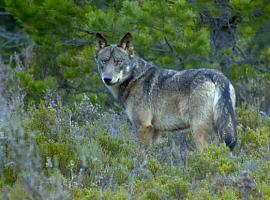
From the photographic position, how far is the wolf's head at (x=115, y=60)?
7.93 metres

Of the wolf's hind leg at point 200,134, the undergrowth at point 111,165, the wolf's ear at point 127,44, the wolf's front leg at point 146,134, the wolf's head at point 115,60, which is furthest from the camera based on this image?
the wolf's ear at point 127,44

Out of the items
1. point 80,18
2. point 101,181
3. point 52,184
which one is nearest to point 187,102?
point 101,181

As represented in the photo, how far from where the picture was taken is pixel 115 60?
8.00 metres

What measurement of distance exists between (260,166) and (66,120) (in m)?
2.32

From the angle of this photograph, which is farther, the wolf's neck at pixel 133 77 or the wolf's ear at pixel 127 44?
the wolf's neck at pixel 133 77

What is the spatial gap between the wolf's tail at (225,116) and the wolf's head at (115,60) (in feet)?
4.35

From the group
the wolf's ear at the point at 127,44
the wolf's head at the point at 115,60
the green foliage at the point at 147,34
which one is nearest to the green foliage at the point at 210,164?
the wolf's head at the point at 115,60

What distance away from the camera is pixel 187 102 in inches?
294

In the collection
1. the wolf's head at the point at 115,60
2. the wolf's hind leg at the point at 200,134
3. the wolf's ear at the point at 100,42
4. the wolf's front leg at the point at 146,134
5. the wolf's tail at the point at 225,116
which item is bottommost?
the wolf's front leg at the point at 146,134

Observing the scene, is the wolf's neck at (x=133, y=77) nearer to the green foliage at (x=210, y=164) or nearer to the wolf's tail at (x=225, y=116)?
the wolf's tail at (x=225, y=116)

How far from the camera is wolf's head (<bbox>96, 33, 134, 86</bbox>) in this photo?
7.93 metres

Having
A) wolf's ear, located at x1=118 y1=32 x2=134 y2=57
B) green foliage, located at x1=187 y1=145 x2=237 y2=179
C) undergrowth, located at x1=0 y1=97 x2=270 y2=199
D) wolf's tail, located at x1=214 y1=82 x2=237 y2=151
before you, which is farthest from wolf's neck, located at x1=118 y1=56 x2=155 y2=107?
green foliage, located at x1=187 y1=145 x2=237 y2=179

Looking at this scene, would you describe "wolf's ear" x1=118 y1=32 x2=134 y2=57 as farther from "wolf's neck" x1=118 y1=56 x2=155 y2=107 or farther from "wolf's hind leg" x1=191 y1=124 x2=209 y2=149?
"wolf's hind leg" x1=191 y1=124 x2=209 y2=149

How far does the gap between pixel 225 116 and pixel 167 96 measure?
839mm
